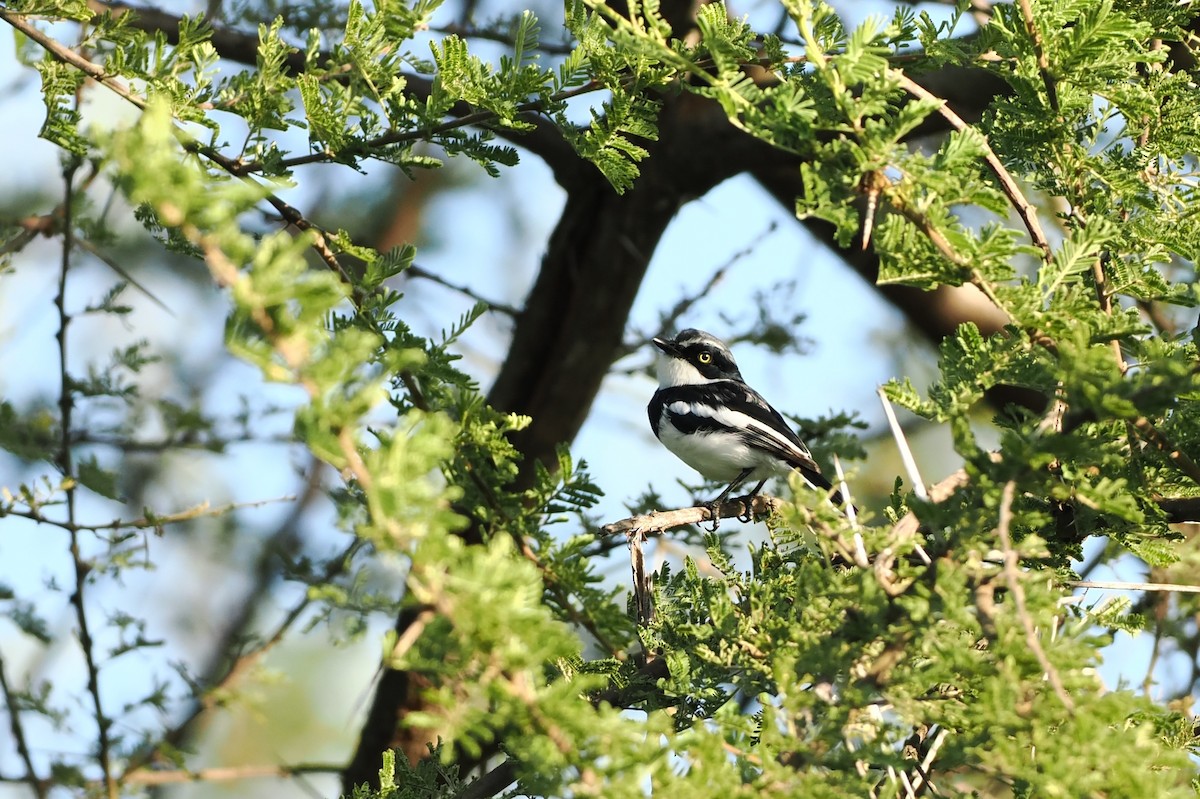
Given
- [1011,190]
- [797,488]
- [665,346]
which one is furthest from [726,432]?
[797,488]

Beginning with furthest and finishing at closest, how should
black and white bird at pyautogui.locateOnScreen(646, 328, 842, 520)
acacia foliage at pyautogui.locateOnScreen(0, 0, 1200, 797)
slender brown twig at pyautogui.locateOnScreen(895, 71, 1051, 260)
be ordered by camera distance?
black and white bird at pyautogui.locateOnScreen(646, 328, 842, 520) → slender brown twig at pyautogui.locateOnScreen(895, 71, 1051, 260) → acacia foliage at pyautogui.locateOnScreen(0, 0, 1200, 797)

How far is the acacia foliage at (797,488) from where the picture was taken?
156 cm

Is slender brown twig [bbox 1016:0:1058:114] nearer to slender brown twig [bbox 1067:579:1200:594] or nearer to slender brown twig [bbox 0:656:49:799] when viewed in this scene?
slender brown twig [bbox 1067:579:1200:594]

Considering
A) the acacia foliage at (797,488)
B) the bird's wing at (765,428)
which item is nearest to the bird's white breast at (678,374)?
the bird's wing at (765,428)

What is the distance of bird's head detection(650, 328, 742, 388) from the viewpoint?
6.86 metres

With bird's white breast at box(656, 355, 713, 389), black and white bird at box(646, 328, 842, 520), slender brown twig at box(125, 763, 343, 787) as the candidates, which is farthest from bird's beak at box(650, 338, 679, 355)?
slender brown twig at box(125, 763, 343, 787)

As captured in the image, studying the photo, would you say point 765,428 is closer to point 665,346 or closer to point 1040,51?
point 665,346

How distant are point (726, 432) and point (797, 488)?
3779 mm

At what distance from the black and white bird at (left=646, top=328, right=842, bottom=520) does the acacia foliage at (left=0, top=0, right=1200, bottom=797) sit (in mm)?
2348

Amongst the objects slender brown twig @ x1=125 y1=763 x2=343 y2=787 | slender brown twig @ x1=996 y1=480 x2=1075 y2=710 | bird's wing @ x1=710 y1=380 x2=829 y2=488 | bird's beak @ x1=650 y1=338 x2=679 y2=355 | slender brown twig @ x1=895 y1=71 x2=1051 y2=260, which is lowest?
slender brown twig @ x1=996 y1=480 x2=1075 y2=710

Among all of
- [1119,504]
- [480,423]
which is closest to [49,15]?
[480,423]

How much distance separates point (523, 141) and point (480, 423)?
11.2 feet

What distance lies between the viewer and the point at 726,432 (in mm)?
5902

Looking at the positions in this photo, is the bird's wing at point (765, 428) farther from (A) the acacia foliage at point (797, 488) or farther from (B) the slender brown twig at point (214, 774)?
(B) the slender brown twig at point (214, 774)
